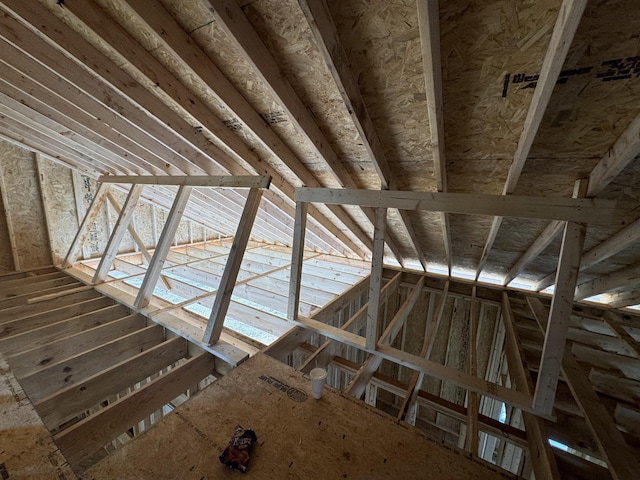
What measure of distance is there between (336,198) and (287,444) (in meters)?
1.70

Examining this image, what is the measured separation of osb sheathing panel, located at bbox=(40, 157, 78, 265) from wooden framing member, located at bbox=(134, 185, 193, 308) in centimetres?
371

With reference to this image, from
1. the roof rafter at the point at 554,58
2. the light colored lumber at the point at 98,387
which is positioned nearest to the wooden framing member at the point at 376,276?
the roof rafter at the point at 554,58

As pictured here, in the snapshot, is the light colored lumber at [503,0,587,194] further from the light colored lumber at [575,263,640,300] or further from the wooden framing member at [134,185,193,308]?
the wooden framing member at [134,185,193,308]

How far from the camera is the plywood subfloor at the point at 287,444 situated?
111 cm

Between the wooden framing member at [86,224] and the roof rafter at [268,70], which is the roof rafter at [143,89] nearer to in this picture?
the roof rafter at [268,70]

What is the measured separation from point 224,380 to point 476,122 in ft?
8.40

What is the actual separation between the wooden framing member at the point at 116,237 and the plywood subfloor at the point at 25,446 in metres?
2.24

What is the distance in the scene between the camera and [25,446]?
1084 mm

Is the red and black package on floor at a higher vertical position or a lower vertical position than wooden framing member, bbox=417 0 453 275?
lower

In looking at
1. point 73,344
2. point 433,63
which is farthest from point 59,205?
point 433,63

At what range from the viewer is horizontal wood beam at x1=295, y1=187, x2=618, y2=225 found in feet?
4.36

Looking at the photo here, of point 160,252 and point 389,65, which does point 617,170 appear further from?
point 160,252

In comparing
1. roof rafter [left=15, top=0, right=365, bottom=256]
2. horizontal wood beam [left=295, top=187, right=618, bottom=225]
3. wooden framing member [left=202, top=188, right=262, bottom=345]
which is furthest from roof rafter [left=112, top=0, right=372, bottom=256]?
horizontal wood beam [left=295, top=187, right=618, bottom=225]

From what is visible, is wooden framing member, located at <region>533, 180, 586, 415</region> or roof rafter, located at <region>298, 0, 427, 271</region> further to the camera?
wooden framing member, located at <region>533, 180, 586, 415</region>
